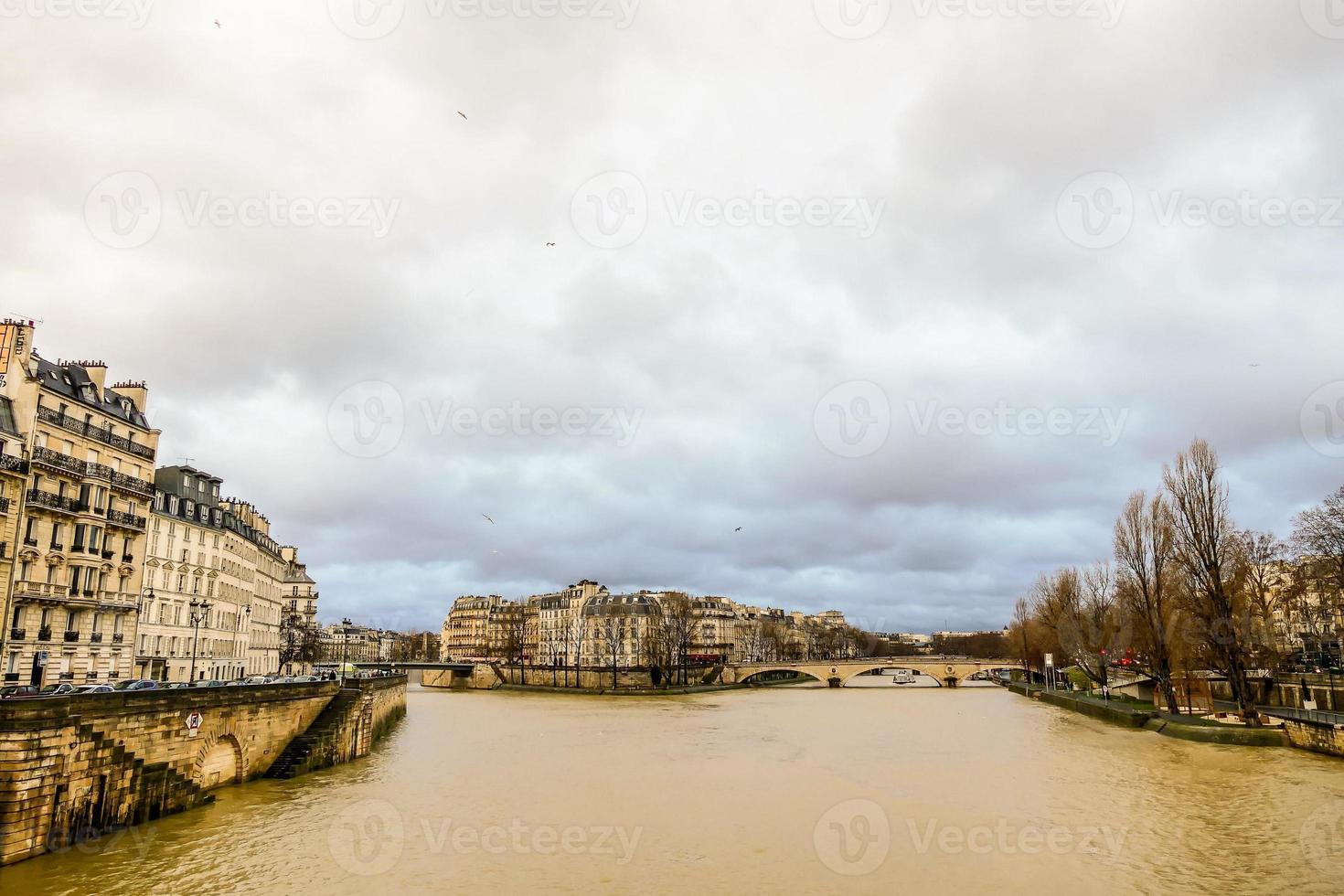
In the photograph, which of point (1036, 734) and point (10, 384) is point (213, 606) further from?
point (1036, 734)

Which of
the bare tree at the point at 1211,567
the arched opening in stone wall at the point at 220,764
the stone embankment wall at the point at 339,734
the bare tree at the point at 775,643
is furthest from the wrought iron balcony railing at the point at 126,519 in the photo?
the bare tree at the point at 775,643

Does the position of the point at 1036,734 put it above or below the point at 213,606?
below

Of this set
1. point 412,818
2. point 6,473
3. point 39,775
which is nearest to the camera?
point 39,775

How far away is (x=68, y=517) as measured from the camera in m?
35.8

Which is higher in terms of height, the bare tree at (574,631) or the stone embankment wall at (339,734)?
the bare tree at (574,631)

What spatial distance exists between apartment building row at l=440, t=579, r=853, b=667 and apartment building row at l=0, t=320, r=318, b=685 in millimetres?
72813

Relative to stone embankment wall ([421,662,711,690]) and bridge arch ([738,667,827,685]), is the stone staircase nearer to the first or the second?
stone embankment wall ([421,662,711,690])

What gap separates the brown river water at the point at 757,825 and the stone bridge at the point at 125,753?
0.63m

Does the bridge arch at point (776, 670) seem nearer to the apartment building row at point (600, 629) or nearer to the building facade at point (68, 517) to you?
the apartment building row at point (600, 629)

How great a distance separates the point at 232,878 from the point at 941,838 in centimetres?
1773

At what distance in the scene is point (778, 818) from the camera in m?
25.9

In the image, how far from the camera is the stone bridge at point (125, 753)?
18.1m

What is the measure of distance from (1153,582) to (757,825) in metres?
41.8

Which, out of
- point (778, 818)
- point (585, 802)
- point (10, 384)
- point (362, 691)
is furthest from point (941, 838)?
point (10, 384)
